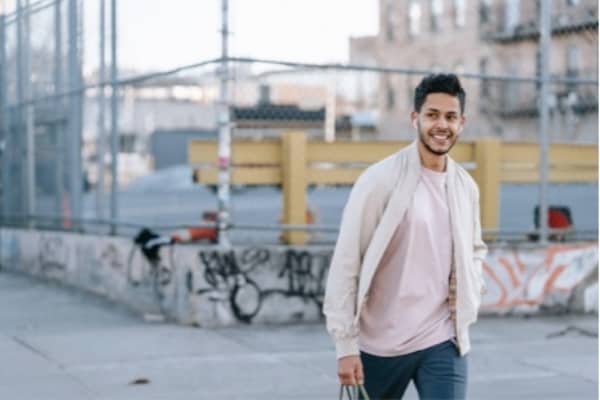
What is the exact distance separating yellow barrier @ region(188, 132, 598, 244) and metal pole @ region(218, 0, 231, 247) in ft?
1.49

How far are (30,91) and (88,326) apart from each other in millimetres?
6143

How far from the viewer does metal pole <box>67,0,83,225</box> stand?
1298 centimetres

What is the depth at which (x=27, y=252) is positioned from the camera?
1387 cm

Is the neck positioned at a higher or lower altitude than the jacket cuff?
higher

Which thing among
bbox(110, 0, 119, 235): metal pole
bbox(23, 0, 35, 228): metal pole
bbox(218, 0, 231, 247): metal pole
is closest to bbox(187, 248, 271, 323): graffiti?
bbox(218, 0, 231, 247): metal pole

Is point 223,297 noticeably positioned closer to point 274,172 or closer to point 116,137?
point 274,172

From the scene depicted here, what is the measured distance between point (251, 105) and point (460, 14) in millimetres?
16855

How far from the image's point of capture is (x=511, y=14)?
18.4m

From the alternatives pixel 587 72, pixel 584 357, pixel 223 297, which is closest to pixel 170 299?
pixel 223 297

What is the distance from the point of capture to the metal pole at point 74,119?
42.6 feet

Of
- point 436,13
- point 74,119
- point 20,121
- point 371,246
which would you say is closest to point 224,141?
point 74,119

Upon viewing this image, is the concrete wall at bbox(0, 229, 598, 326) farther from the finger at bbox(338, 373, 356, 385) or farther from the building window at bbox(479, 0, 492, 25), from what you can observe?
the building window at bbox(479, 0, 492, 25)

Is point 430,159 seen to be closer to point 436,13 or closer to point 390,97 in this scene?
point 390,97

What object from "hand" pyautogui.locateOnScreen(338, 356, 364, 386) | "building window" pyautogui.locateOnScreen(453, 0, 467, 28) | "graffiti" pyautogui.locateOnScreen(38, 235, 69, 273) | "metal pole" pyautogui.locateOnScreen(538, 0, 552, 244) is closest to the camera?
"hand" pyautogui.locateOnScreen(338, 356, 364, 386)
